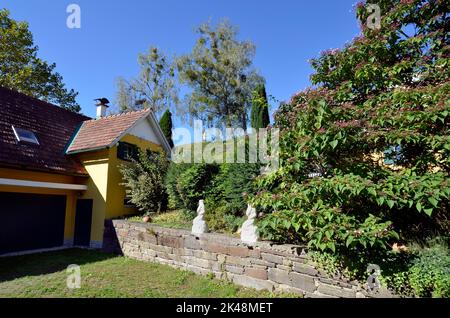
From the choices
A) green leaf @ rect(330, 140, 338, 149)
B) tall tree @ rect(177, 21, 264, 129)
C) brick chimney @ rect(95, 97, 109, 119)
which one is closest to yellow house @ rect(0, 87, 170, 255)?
brick chimney @ rect(95, 97, 109, 119)

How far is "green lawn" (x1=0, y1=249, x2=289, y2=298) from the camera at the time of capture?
5.67 metres

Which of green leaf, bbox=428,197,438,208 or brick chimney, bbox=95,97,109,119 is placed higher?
brick chimney, bbox=95,97,109,119

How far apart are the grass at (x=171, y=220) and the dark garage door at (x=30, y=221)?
2.79 meters

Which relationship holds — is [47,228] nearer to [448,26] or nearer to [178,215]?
[178,215]

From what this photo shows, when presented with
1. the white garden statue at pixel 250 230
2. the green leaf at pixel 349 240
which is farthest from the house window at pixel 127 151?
the green leaf at pixel 349 240

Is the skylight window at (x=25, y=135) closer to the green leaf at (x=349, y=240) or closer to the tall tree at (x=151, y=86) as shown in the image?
the green leaf at (x=349, y=240)

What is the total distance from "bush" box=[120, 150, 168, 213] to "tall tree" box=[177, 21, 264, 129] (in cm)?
1459

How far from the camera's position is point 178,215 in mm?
9398

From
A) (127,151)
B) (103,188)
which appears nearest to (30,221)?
(103,188)

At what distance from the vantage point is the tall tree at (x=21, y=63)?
17391mm

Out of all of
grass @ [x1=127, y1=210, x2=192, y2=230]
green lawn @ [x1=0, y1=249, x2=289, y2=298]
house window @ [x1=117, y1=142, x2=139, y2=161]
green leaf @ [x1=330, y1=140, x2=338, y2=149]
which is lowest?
green lawn @ [x1=0, y1=249, x2=289, y2=298]

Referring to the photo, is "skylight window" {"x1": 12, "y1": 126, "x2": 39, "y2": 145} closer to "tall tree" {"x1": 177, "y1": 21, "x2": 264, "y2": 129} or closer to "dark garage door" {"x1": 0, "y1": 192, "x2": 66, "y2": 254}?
"dark garage door" {"x1": 0, "y1": 192, "x2": 66, "y2": 254}

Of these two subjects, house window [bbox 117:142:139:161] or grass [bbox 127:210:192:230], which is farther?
house window [bbox 117:142:139:161]

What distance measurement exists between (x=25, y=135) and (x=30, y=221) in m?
3.04
